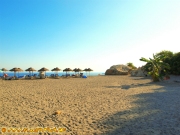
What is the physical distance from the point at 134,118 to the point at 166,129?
1166 mm

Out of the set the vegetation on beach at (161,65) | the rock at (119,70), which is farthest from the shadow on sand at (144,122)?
the rock at (119,70)

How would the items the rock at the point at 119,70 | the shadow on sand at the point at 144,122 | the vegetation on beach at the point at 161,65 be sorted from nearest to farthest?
the shadow on sand at the point at 144,122
the vegetation on beach at the point at 161,65
the rock at the point at 119,70

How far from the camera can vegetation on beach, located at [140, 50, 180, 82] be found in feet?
58.0

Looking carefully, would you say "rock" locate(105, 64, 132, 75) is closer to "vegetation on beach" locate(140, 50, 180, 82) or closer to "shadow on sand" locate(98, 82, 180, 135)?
"vegetation on beach" locate(140, 50, 180, 82)

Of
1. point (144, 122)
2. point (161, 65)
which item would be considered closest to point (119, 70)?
point (161, 65)

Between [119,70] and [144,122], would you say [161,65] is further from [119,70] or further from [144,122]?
[119,70]

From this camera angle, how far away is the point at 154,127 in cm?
423

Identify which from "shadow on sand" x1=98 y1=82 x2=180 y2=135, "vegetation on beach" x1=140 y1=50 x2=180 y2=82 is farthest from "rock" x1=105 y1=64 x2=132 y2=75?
"shadow on sand" x1=98 y1=82 x2=180 y2=135

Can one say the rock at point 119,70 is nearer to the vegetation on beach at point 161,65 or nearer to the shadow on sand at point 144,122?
the vegetation on beach at point 161,65

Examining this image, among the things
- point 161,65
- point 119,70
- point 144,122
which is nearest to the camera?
point 144,122

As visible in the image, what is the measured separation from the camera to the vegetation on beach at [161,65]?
1767 centimetres

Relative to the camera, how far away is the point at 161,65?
60.3 feet

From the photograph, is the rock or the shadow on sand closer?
the shadow on sand

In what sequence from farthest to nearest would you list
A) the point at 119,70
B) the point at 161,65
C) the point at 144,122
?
the point at 119,70, the point at 161,65, the point at 144,122
